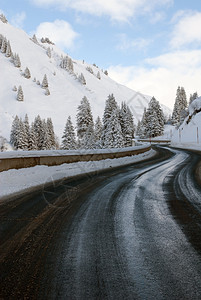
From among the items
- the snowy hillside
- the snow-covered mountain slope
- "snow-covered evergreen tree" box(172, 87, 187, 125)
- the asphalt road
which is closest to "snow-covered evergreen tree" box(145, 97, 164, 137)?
the snowy hillside

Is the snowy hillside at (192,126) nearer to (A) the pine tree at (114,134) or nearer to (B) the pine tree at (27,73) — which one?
(A) the pine tree at (114,134)

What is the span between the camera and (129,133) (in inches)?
1828

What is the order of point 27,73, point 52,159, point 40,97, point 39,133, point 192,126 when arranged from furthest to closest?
point 27,73 < point 40,97 < point 39,133 < point 192,126 < point 52,159

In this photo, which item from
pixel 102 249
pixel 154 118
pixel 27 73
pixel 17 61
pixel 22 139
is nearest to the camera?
pixel 102 249

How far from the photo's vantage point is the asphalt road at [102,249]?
190 cm

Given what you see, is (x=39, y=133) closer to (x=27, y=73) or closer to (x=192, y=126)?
(x=192, y=126)

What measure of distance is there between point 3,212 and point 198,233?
3.70m

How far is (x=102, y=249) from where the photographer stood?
2.65 metres

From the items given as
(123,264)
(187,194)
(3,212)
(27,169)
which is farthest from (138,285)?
(27,169)

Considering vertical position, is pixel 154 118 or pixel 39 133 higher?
pixel 154 118

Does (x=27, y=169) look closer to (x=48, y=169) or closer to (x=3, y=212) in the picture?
(x=48, y=169)

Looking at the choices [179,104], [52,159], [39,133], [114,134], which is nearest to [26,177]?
[52,159]

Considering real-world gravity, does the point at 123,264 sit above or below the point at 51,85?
below

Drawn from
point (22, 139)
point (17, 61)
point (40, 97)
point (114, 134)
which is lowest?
point (114, 134)
